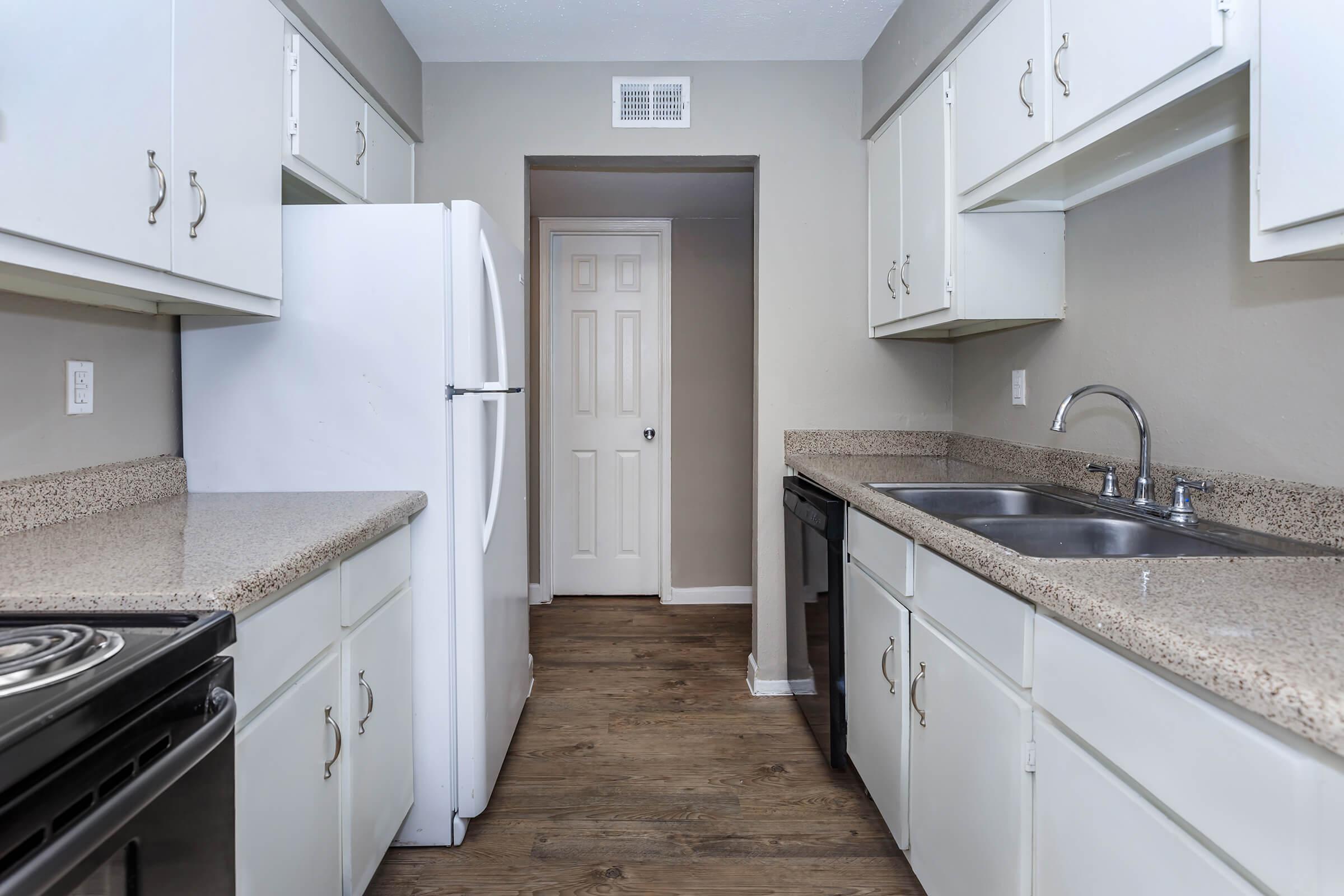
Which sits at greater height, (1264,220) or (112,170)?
(112,170)

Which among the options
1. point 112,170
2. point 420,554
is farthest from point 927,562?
point 112,170

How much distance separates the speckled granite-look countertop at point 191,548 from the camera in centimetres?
95

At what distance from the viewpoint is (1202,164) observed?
1.51 m

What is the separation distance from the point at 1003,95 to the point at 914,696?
142cm

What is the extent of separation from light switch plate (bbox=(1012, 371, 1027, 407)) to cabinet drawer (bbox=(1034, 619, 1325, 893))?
4.72ft

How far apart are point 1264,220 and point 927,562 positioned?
0.77m

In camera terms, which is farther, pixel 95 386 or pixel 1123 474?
pixel 1123 474

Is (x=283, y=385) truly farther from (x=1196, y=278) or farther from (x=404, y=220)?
(x=1196, y=278)

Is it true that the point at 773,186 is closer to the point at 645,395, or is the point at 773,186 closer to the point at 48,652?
the point at 645,395

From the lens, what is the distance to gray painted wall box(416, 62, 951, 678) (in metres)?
2.67

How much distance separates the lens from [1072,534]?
155 cm

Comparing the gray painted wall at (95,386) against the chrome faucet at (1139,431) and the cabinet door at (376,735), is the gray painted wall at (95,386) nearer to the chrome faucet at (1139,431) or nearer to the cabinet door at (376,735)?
the cabinet door at (376,735)

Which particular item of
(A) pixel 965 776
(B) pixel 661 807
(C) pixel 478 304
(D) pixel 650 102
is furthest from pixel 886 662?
(D) pixel 650 102

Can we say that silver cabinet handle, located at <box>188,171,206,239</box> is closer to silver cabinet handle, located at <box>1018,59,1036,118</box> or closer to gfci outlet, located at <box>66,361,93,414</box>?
gfci outlet, located at <box>66,361,93,414</box>
